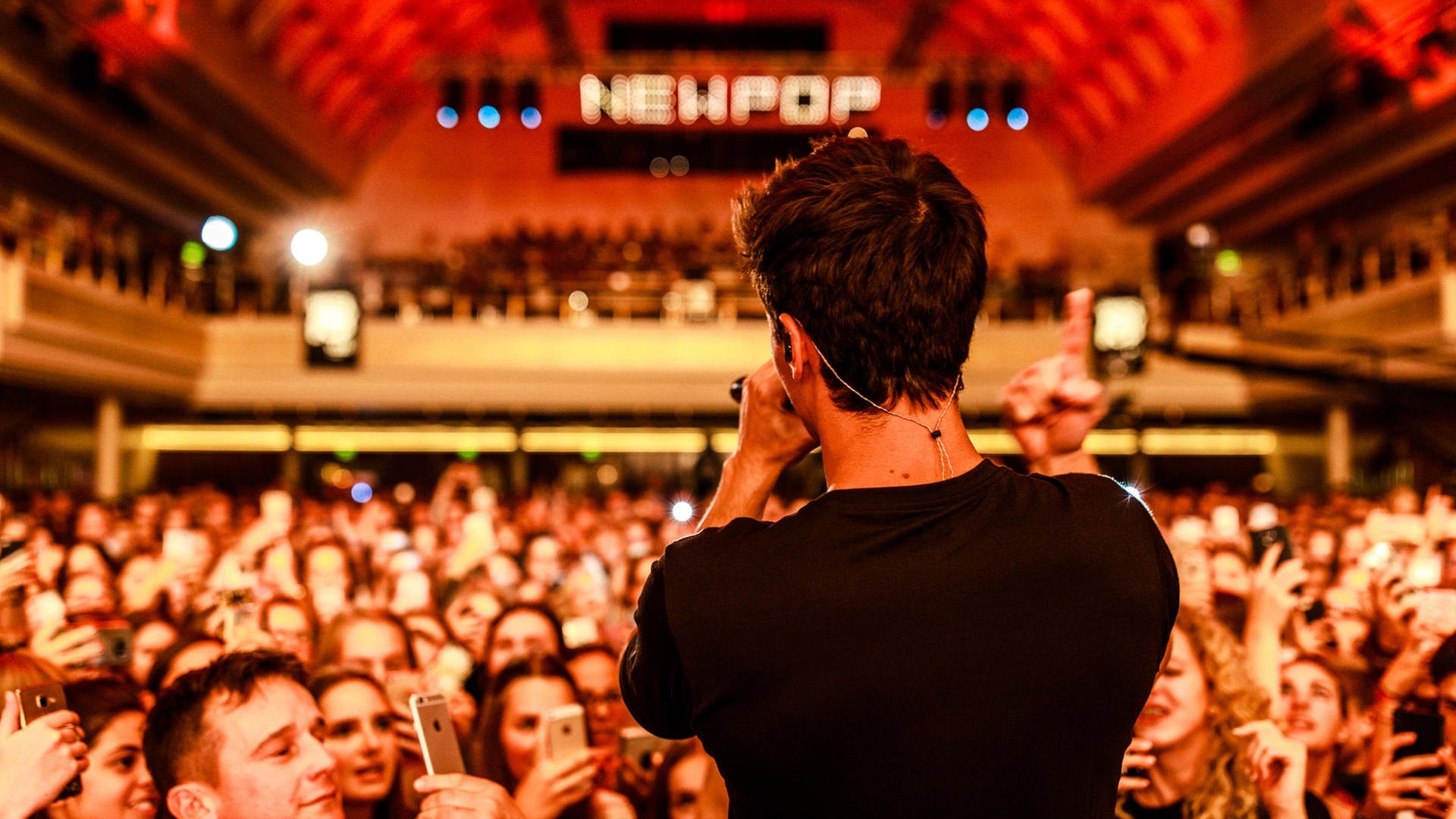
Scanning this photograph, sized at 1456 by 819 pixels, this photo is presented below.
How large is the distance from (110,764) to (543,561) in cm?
410

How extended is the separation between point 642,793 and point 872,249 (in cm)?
213

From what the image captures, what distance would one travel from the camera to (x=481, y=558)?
20.0 ft

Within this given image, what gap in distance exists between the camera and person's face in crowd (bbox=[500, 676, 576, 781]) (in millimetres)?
3373

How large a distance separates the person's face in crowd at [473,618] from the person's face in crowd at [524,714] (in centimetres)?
104

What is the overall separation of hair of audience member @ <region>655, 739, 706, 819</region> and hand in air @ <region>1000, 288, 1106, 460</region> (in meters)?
1.58

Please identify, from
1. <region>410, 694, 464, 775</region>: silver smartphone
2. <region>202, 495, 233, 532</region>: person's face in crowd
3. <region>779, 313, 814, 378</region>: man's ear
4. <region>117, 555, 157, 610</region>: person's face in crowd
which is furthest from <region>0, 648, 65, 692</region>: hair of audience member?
<region>202, 495, 233, 532</region>: person's face in crowd

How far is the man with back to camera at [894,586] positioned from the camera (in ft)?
4.85

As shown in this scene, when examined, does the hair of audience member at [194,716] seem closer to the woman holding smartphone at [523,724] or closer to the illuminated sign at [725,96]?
the woman holding smartphone at [523,724]

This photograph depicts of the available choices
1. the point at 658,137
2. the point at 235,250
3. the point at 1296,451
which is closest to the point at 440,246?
the point at 235,250

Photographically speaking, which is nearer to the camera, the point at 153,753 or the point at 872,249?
the point at 872,249

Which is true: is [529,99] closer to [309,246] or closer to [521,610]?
[309,246]

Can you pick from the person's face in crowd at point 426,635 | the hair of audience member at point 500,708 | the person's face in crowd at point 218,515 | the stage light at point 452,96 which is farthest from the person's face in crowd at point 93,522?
the stage light at point 452,96

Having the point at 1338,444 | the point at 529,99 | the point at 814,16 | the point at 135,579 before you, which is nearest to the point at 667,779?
the point at 135,579

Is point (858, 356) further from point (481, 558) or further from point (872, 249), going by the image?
point (481, 558)
